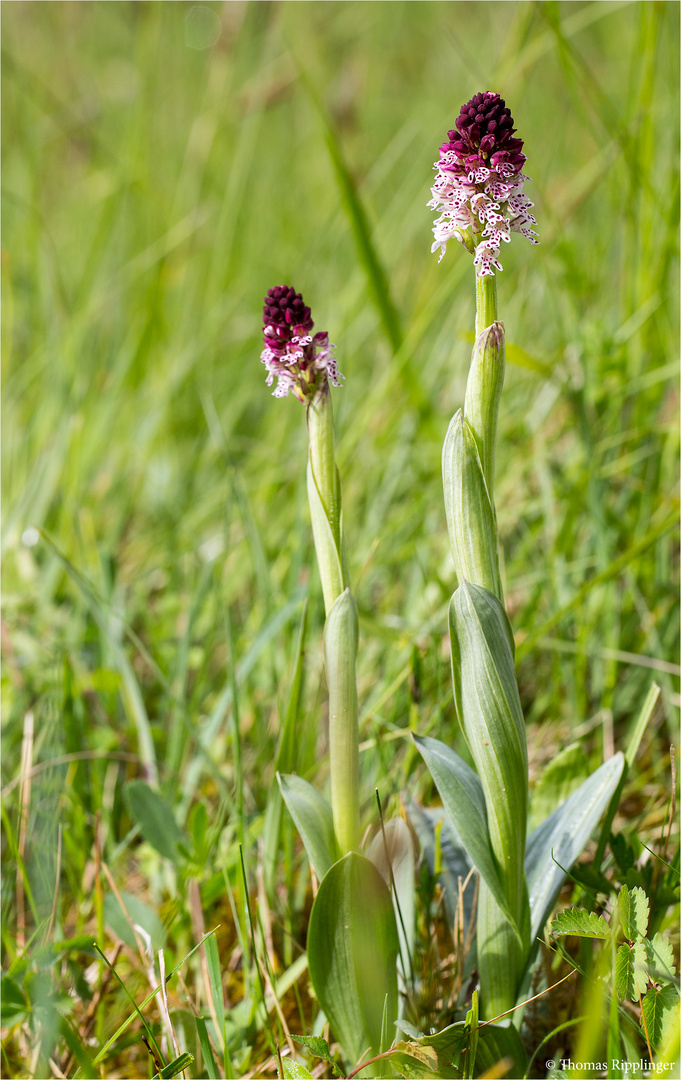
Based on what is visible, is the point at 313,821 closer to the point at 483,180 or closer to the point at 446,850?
the point at 446,850

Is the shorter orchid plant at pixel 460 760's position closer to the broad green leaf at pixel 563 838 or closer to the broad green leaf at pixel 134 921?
the broad green leaf at pixel 563 838

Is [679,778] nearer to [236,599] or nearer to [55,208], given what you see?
[236,599]

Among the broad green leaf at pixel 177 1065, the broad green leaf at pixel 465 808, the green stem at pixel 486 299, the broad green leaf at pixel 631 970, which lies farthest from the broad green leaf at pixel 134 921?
the green stem at pixel 486 299

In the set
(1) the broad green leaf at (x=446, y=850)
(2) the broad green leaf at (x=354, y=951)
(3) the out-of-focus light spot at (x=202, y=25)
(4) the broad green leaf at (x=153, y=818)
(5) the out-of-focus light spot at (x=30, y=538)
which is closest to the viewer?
(2) the broad green leaf at (x=354, y=951)

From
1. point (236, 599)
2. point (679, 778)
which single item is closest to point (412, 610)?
point (236, 599)

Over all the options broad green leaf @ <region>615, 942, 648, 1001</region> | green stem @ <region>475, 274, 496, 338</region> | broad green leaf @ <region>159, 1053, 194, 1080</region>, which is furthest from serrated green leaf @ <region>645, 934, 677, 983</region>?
green stem @ <region>475, 274, 496, 338</region>

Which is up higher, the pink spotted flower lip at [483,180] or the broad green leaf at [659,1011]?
the pink spotted flower lip at [483,180]
